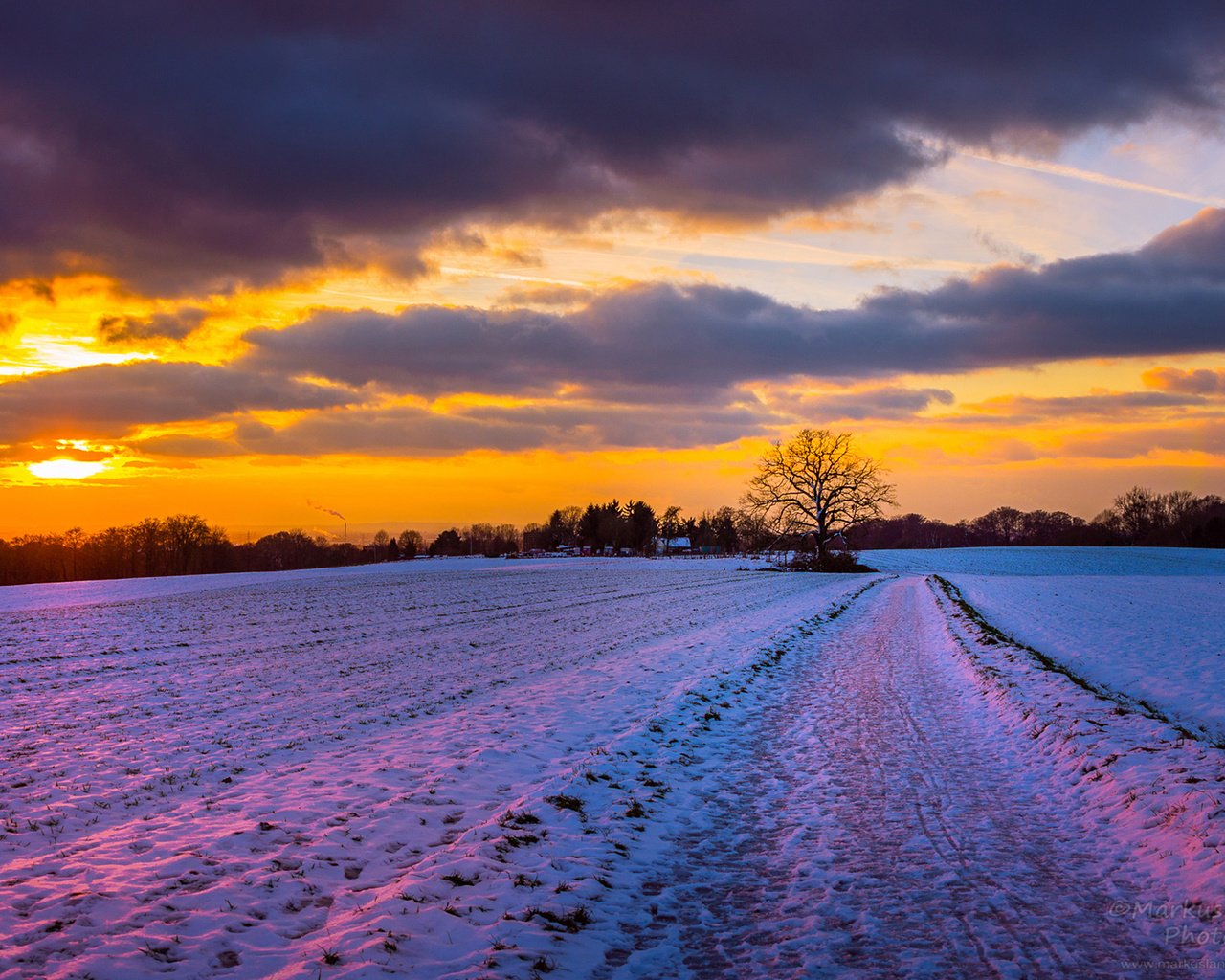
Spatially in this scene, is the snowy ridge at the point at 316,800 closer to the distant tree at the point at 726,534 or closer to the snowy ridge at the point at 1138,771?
the snowy ridge at the point at 1138,771

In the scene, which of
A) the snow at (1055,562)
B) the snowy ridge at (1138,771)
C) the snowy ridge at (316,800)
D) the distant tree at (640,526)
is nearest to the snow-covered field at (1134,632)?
the snowy ridge at (1138,771)

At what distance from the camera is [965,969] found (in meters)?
5.22

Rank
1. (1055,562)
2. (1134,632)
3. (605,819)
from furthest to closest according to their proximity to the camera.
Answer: (1055,562), (1134,632), (605,819)

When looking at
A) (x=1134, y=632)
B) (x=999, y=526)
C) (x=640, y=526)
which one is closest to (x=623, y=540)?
Result: (x=640, y=526)

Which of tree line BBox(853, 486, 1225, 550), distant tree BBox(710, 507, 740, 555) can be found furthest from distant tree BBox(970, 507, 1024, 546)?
distant tree BBox(710, 507, 740, 555)

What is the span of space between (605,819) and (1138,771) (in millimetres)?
6322

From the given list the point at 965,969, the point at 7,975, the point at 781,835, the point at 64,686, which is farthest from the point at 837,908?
the point at 64,686

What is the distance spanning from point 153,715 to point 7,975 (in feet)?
31.4

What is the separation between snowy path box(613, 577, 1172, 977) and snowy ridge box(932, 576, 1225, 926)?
426 millimetres

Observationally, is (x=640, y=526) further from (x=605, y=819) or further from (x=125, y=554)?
(x=605, y=819)

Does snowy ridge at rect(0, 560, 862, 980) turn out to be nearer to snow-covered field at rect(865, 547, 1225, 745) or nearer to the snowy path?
the snowy path

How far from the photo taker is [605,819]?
27.7 ft

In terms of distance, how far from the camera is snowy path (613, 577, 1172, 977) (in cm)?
548

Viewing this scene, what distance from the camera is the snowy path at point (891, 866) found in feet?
18.0
